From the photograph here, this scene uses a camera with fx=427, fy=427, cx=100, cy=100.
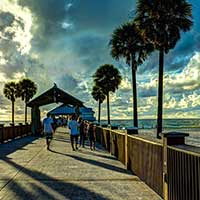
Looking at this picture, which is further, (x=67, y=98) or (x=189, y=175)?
(x=67, y=98)

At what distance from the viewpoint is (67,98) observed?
3941cm

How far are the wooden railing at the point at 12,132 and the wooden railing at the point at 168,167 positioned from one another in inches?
617

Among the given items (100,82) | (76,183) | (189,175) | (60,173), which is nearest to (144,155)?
(76,183)

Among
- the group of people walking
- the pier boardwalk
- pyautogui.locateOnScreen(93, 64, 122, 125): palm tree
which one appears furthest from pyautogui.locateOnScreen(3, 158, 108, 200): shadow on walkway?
pyautogui.locateOnScreen(93, 64, 122, 125): palm tree

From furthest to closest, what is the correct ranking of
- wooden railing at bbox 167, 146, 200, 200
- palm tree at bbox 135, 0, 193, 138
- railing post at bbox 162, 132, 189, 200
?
palm tree at bbox 135, 0, 193, 138, railing post at bbox 162, 132, 189, 200, wooden railing at bbox 167, 146, 200, 200

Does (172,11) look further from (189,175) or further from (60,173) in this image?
(189,175)

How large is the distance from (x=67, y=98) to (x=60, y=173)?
27.0 m

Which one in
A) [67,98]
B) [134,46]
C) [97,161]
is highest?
[134,46]

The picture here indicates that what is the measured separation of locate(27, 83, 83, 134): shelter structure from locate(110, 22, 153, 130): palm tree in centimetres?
607

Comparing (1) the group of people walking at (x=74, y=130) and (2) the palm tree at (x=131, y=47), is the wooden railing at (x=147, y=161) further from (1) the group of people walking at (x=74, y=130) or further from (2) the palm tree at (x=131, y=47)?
(2) the palm tree at (x=131, y=47)

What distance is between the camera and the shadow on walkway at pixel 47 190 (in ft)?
29.5

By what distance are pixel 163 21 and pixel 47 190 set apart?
2023 cm

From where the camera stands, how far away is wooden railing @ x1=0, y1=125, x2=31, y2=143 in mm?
28261

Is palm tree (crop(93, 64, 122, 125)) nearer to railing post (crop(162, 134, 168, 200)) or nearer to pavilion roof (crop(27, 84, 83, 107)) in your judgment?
pavilion roof (crop(27, 84, 83, 107))
